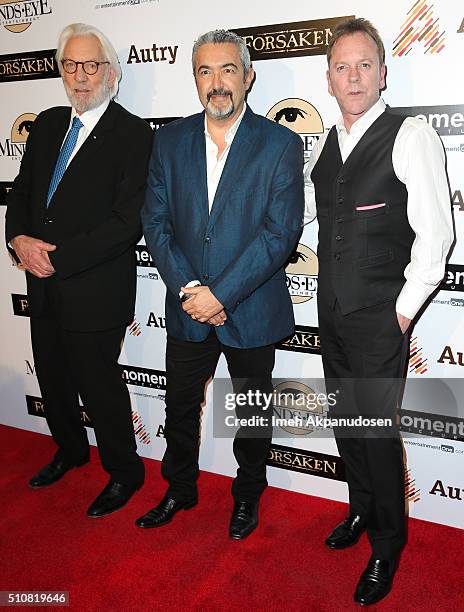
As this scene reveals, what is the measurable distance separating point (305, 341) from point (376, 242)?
85cm

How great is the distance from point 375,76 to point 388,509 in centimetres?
151

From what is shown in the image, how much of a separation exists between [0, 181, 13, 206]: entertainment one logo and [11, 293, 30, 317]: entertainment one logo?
0.53m

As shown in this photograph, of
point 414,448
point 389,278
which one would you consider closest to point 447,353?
point 414,448

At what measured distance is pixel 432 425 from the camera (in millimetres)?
2609

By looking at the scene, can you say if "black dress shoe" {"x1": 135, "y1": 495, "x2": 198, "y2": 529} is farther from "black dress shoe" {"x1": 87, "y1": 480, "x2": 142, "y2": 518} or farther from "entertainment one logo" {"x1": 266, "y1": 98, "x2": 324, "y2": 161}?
"entertainment one logo" {"x1": 266, "y1": 98, "x2": 324, "y2": 161}

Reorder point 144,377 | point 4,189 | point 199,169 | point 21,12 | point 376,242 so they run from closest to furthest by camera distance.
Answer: point 376,242, point 199,169, point 21,12, point 144,377, point 4,189

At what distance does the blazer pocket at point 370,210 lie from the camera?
1973 mm

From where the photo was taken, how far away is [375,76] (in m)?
2.00

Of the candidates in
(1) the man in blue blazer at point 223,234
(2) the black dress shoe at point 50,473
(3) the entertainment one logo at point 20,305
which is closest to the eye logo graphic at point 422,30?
(1) the man in blue blazer at point 223,234

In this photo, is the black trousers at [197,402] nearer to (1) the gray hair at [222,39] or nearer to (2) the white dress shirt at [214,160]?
(2) the white dress shirt at [214,160]

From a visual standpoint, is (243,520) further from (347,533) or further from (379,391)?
(379,391)

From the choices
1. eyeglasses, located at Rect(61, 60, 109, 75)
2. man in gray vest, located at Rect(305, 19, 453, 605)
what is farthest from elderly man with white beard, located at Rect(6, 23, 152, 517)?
man in gray vest, located at Rect(305, 19, 453, 605)

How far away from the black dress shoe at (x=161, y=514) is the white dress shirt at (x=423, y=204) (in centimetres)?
139

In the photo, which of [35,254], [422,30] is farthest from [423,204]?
[35,254]
